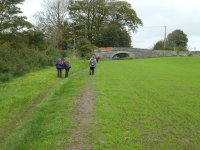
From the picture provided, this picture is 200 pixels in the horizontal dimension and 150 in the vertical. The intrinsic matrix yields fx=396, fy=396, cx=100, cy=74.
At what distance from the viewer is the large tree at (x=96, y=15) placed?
Result: 89.6 m

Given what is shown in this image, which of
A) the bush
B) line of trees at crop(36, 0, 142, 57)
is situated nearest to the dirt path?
the bush

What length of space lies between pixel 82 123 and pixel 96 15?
80129mm

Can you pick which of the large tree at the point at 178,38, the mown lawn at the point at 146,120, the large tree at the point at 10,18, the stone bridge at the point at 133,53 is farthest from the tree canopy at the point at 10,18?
the large tree at the point at 178,38

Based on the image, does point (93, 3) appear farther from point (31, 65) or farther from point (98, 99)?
point (98, 99)

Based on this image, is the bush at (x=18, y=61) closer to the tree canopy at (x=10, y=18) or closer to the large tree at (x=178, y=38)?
the tree canopy at (x=10, y=18)

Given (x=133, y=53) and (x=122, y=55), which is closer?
(x=133, y=53)

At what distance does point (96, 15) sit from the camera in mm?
92000

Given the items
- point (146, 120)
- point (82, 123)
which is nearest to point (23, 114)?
point (82, 123)

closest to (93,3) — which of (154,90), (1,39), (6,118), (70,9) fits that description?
(70,9)

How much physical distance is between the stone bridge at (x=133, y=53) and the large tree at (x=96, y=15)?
19.6 ft

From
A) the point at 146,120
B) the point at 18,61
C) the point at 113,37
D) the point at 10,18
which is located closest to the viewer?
the point at 146,120

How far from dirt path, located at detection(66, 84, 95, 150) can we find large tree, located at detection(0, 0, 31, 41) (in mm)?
26561

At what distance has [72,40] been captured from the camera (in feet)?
284

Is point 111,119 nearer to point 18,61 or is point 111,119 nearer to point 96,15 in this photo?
point 18,61
